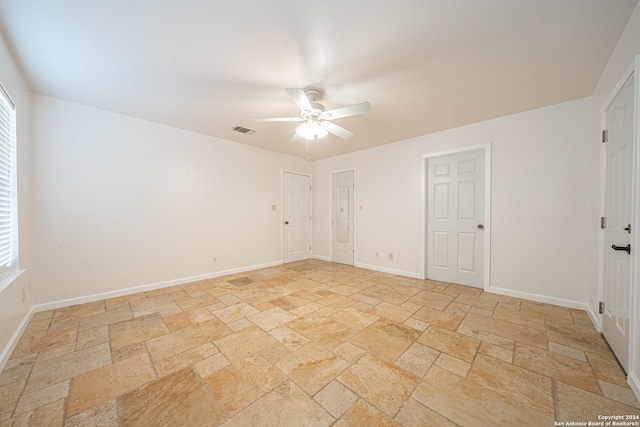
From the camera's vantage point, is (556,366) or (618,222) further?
(618,222)

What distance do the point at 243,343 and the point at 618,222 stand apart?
3.44 meters

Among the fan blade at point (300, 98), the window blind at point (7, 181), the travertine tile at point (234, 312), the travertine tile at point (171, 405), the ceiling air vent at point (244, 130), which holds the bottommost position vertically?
the travertine tile at point (234, 312)

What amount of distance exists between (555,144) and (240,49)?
152 inches

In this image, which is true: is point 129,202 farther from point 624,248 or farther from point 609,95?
point 609,95

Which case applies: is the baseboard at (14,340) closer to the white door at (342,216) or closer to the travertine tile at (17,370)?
the travertine tile at (17,370)

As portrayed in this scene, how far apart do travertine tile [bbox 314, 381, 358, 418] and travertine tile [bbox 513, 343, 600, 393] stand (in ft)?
4.57

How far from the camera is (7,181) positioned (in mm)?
2188

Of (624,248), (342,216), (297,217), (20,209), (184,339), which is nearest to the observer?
(624,248)

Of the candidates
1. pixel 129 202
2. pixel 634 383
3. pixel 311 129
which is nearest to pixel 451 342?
pixel 634 383

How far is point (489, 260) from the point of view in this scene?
3.36m

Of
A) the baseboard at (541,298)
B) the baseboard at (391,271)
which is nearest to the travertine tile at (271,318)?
the baseboard at (391,271)

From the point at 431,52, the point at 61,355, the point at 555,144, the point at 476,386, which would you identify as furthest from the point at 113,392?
the point at 555,144

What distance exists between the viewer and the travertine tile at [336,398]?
1.37 meters

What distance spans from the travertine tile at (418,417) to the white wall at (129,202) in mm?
3724
